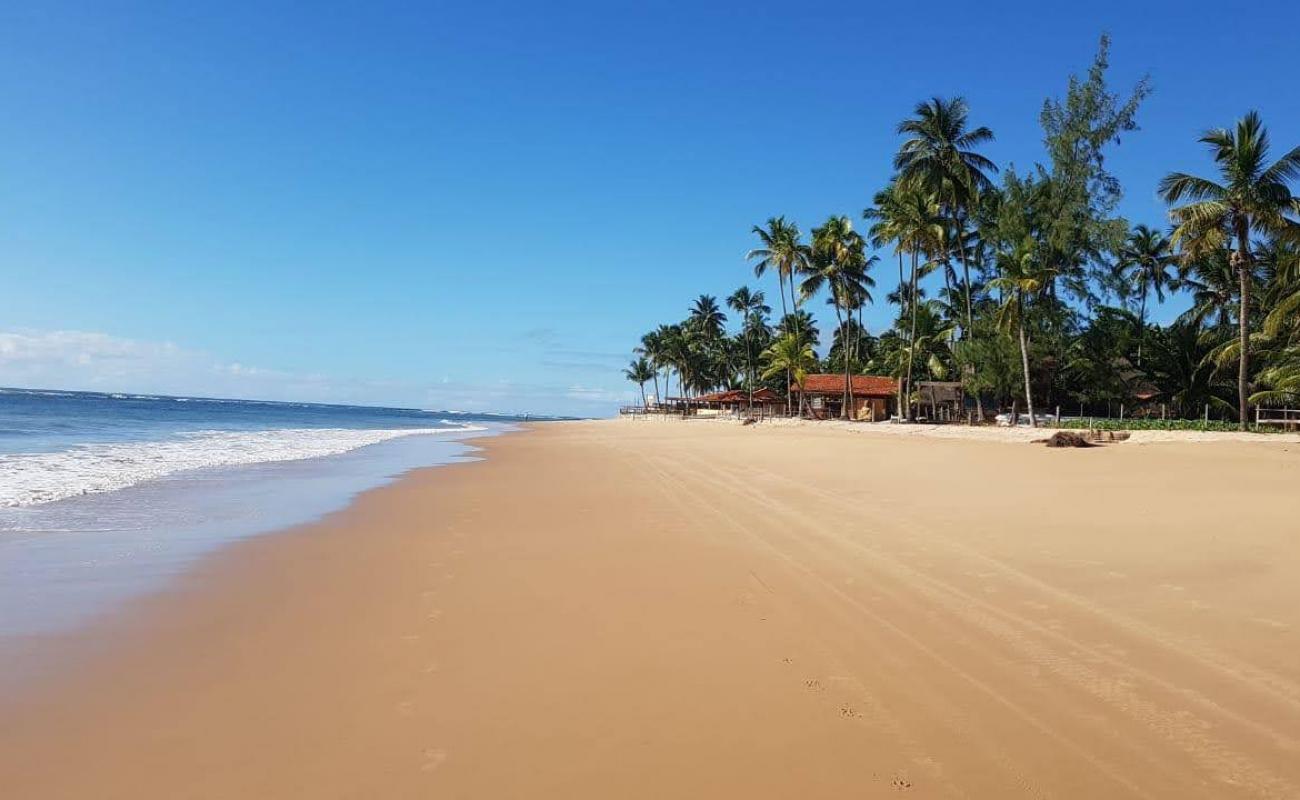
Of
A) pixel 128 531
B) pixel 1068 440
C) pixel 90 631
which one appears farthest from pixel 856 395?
pixel 90 631

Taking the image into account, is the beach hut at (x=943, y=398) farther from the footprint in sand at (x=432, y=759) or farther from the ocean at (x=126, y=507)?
the footprint in sand at (x=432, y=759)

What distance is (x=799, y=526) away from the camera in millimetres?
9461

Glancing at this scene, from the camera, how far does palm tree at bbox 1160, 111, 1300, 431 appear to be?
25.8 meters

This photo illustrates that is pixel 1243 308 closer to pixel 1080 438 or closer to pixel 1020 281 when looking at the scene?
pixel 1020 281

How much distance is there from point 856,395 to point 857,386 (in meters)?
0.78

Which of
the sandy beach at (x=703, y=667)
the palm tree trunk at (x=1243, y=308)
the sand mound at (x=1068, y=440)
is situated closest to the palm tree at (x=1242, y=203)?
the palm tree trunk at (x=1243, y=308)

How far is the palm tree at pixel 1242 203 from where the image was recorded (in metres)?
25.8

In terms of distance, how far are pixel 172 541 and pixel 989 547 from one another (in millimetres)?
9267

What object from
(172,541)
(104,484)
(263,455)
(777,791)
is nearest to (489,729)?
(777,791)

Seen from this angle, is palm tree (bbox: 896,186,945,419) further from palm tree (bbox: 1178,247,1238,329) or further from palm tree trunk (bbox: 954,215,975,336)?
palm tree (bbox: 1178,247,1238,329)

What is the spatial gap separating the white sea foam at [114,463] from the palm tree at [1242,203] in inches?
1242

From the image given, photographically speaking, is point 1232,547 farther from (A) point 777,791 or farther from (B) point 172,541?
(B) point 172,541

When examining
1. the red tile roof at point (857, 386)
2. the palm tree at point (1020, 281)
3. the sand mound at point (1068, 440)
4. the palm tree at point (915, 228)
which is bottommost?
the sand mound at point (1068, 440)

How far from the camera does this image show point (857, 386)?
52.2 metres
